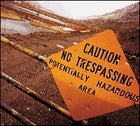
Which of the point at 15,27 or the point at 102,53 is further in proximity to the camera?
the point at 15,27

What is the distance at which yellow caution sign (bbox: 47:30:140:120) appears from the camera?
2.34 metres

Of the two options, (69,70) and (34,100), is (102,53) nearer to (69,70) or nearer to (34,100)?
(69,70)

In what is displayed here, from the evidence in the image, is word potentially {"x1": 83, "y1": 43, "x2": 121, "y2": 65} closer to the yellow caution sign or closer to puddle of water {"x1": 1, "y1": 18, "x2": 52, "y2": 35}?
the yellow caution sign

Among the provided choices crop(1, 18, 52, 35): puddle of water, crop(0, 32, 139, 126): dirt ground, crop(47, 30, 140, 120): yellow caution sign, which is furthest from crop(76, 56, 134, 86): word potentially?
crop(1, 18, 52, 35): puddle of water

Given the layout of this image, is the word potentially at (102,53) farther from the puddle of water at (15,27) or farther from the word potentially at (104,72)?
the puddle of water at (15,27)

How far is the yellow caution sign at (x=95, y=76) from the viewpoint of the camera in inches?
92.0

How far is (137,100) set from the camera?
2344 millimetres

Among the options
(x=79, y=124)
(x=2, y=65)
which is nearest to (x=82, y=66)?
(x=79, y=124)

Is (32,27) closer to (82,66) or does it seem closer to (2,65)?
(2,65)

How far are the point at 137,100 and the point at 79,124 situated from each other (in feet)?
1.52

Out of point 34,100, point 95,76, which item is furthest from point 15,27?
point 95,76

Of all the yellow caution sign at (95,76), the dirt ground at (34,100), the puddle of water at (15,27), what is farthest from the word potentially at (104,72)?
the puddle of water at (15,27)

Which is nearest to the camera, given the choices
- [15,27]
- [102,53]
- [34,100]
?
[102,53]

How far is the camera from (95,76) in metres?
2.46
